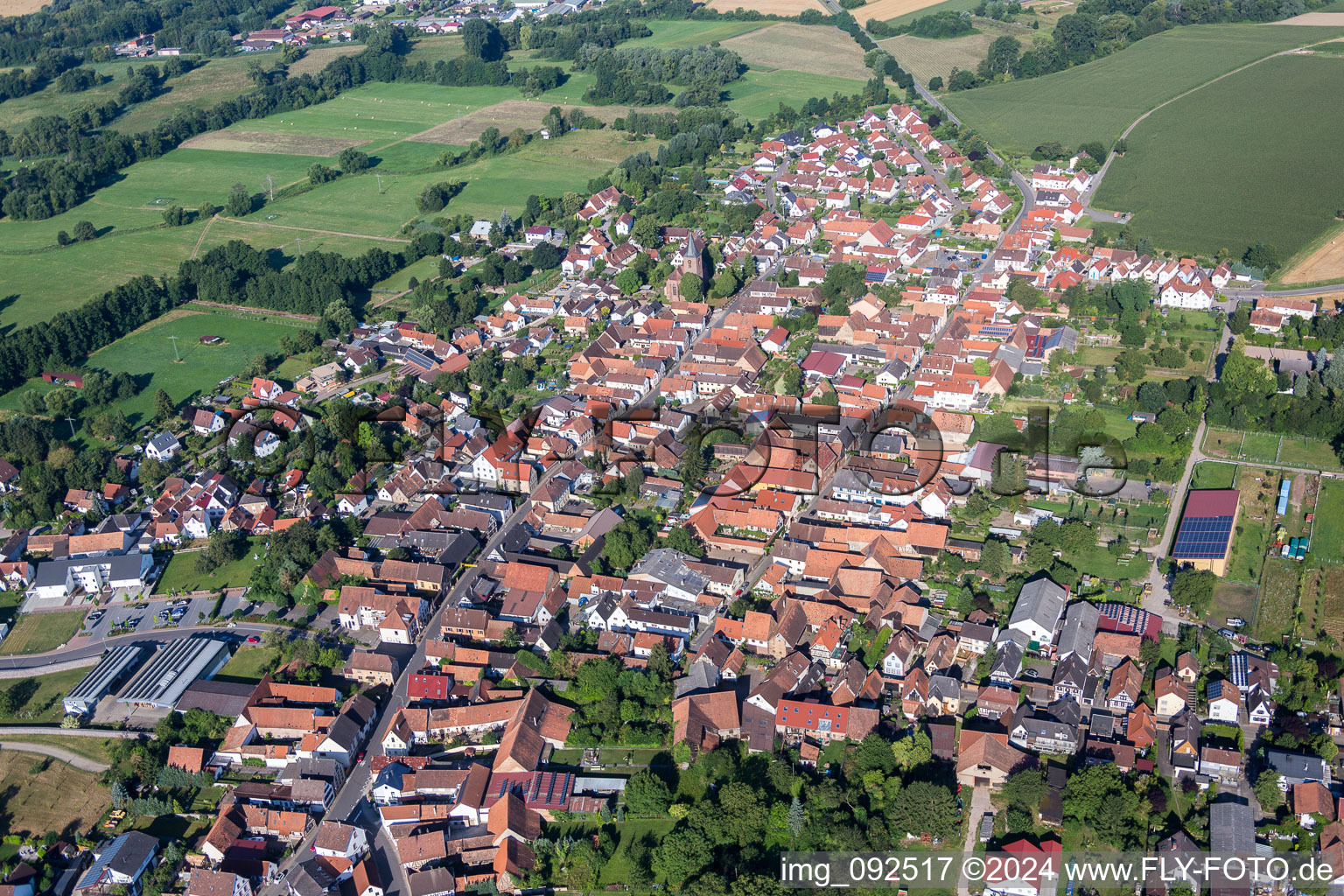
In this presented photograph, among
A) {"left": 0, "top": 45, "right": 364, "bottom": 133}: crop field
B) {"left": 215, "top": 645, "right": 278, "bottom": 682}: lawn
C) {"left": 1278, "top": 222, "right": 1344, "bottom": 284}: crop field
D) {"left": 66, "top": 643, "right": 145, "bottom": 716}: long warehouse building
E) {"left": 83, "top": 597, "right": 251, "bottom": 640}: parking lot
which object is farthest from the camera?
{"left": 0, "top": 45, "right": 364, "bottom": 133}: crop field

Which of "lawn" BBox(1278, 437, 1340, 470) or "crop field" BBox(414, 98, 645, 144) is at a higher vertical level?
"crop field" BBox(414, 98, 645, 144)

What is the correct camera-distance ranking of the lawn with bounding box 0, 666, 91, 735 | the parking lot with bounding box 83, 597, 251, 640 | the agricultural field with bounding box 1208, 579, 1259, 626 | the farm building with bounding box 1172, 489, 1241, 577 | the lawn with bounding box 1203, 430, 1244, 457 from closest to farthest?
the lawn with bounding box 0, 666, 91, 735
the agricultural field with bounding box 1208, 579, 1259, 626
the farm building with bounding box 1172, 489, 1241, 577
the parking lot with bounding box 83, 597, 251, 640
the lawn with bounding box 1203, 430, 1244, 457

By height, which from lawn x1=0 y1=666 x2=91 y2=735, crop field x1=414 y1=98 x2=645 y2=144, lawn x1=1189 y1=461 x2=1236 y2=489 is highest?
crop field x1=414 y1=98 x2=645 y2=144

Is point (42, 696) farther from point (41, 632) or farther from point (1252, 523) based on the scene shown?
point (1252, 523)

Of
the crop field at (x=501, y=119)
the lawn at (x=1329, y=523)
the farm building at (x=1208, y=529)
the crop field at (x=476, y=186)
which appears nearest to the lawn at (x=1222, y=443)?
the lawn at (x=1329, y=523)

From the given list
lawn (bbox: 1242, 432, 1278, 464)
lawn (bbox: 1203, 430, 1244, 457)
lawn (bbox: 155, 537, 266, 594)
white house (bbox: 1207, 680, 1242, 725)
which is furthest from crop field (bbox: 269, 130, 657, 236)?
white house (bbox: 1207, 680, 1242, 725)

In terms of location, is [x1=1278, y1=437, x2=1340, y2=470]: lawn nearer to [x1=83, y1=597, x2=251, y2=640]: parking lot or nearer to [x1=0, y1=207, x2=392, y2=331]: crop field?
[x1=83, y1=597, x2=251, y2=640]: parking lot

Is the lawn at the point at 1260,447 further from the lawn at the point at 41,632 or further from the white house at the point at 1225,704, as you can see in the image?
the lawn at the point at 41,632
